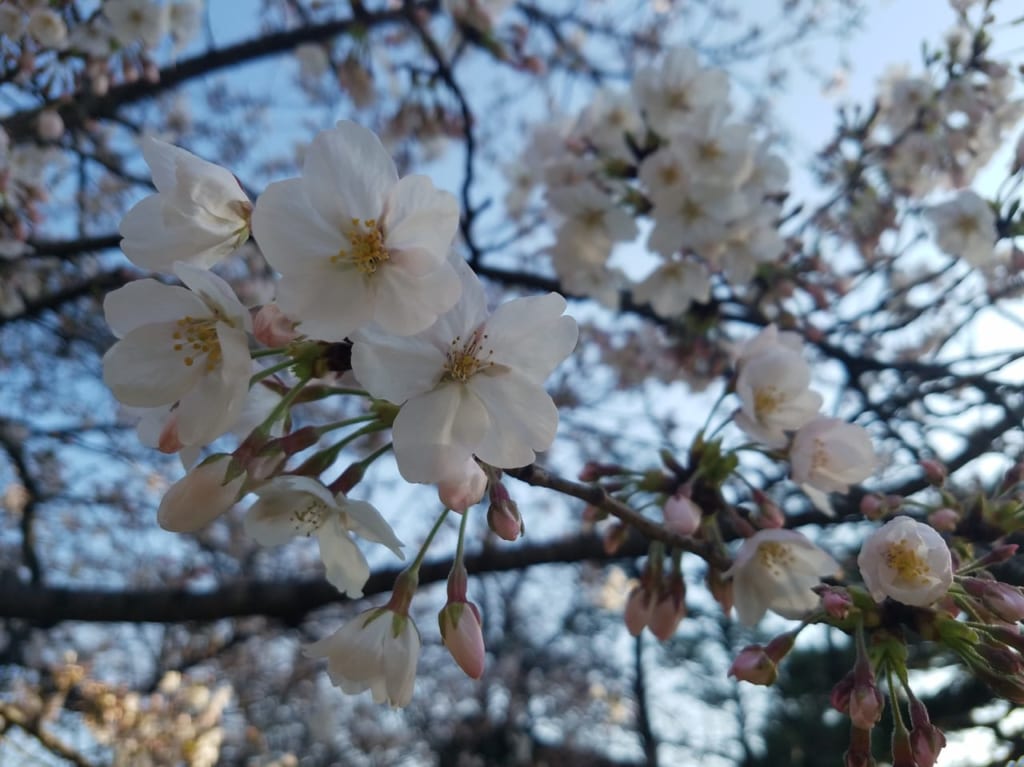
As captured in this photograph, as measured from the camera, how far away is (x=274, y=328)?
973 millimetres

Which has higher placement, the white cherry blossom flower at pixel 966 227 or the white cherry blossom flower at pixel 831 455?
the white cherry blossom flower at pixel 966 227

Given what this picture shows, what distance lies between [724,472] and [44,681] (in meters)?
5.49

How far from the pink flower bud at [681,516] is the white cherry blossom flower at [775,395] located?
0.96ft

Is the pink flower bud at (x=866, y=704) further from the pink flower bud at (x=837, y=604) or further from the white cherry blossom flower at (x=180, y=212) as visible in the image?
the white cherry blossom flower at (x=180, y=212)

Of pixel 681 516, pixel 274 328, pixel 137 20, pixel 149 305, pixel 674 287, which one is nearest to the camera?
pixel 274 328

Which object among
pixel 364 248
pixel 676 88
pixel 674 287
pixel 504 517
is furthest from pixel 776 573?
pixel 676 88

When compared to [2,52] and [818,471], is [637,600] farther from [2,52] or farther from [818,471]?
[2,52]

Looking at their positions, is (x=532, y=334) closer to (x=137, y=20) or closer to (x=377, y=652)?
(x=377, y=652)

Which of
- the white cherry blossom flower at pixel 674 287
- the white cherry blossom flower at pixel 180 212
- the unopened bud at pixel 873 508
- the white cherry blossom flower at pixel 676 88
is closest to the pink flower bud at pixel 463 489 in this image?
the white cherry blossom flower at pixel 180 212

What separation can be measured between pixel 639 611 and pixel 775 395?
53 cm

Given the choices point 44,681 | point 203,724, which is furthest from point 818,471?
point 44,681

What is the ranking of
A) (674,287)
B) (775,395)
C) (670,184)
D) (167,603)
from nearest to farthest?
(775,395) < (670,184) < (167,603) < (674,287)

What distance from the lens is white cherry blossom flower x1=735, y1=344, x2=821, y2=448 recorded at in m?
1.52

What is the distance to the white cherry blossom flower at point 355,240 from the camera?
0.95 metres
